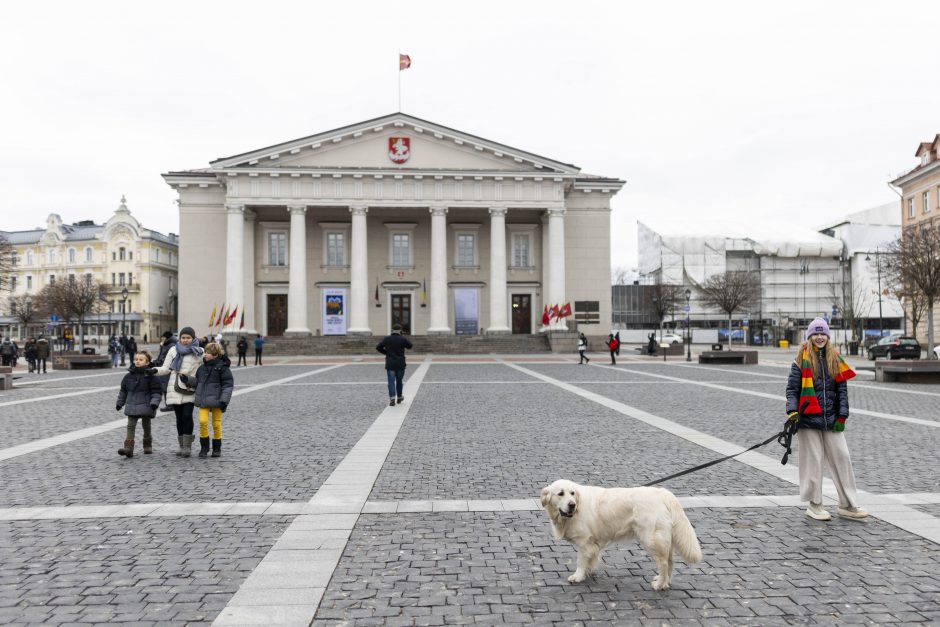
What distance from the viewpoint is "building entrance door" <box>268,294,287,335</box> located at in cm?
4806

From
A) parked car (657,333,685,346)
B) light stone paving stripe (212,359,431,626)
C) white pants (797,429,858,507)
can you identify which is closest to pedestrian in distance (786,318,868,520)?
white pants (797,429,858,507)

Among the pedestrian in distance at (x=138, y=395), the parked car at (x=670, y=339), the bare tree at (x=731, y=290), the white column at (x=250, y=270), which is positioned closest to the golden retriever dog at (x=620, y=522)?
the pedestrian in distance at (x=138, y=395)

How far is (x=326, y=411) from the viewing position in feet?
44.7

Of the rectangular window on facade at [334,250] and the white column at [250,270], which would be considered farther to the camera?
the rectangular window on facade at [334,250]

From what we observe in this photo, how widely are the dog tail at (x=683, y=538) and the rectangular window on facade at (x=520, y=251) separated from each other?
45.6 m

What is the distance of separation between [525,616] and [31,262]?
106 meters

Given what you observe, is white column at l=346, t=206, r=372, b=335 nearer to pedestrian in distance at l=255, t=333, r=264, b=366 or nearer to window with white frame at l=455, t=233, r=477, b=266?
window with white frame at l=455, t=233, r=477, b=266

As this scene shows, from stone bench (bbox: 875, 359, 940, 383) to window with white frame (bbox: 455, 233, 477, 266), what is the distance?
31167mm

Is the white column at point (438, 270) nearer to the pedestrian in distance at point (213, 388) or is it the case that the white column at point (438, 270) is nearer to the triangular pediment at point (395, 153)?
the triangular pediment at point (395, 153)

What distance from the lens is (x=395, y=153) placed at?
45.2 metres

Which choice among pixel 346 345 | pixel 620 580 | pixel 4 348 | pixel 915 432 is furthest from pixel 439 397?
pixel 346 345

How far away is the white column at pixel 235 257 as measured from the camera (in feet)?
145

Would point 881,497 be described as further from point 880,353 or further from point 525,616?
point 880,353

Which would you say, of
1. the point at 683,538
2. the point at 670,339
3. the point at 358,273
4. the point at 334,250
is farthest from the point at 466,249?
the point at 683,538
